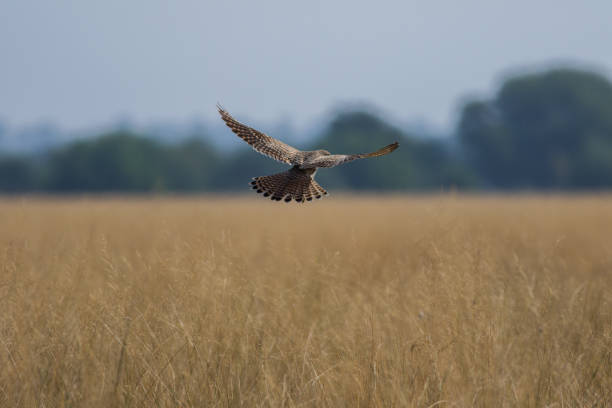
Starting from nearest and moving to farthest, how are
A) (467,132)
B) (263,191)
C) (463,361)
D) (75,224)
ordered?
(263,191)
(463,361)
(75,224)
(467,132)

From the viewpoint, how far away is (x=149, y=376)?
3.49 metres

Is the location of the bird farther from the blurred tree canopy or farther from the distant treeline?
the blurred tree canopy

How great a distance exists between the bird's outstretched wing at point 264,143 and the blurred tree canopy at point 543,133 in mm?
52493

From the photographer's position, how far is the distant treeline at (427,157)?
157ft

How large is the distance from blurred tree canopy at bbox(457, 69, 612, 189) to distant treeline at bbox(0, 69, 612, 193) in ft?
0.30

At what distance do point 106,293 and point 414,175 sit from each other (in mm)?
47528

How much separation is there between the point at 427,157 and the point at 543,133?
34.8ft

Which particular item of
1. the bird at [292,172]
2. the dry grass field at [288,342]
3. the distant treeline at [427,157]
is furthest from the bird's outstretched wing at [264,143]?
the distant treeline at [427,157]

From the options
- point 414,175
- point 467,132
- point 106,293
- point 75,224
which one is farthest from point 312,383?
point 467,132

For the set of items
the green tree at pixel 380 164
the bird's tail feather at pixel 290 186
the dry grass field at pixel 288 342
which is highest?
the green tree at pixel 380 164

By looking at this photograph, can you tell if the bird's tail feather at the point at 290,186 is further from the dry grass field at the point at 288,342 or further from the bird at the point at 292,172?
the dry grass field at the point at 288,342

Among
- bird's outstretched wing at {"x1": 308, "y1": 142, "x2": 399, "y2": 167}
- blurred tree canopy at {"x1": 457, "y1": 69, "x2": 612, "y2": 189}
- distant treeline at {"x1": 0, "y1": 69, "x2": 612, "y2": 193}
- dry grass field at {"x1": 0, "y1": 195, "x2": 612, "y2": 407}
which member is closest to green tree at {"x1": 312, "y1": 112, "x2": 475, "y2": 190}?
distant treeline at {"x1": 0, "y1": 69, "x2": 612, "y2": 193}

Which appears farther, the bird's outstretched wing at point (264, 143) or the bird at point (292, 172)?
the bird's outstretched wing at point (264, 143)

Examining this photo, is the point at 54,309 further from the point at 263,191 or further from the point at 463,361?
the point at 463,361
